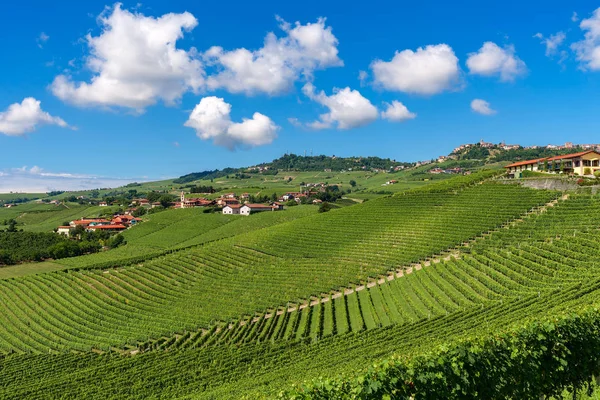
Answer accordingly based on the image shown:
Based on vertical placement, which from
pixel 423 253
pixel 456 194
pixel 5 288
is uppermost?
pixel 456 194

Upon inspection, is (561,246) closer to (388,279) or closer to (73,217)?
(388,279)

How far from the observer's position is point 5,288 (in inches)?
2213

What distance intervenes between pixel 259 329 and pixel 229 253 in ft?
86.0

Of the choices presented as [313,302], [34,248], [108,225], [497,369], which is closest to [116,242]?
[34,248]

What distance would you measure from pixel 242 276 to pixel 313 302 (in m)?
13.8

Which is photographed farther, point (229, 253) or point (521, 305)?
point (229, 253)

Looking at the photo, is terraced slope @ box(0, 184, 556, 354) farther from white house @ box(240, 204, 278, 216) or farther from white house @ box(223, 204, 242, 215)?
white house @ box(240, 204, 278, 216)

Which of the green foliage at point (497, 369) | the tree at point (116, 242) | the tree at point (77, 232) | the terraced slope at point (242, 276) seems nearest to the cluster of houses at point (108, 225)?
the tree at point (77, 232)

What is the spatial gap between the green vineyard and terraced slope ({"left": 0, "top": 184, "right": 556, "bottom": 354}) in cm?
25

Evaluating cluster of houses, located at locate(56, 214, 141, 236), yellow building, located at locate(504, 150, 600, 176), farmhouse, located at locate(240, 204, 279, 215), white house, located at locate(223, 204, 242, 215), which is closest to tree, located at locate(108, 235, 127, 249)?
cluster of houses, located at locate(56, 214, 141, 236)

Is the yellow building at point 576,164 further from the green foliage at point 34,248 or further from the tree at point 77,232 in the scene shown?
the tree at point 77,232

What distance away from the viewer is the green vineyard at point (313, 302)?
930 inches

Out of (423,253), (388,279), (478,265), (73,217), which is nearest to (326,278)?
(388,279)

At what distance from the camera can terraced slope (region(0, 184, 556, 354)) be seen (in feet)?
126
